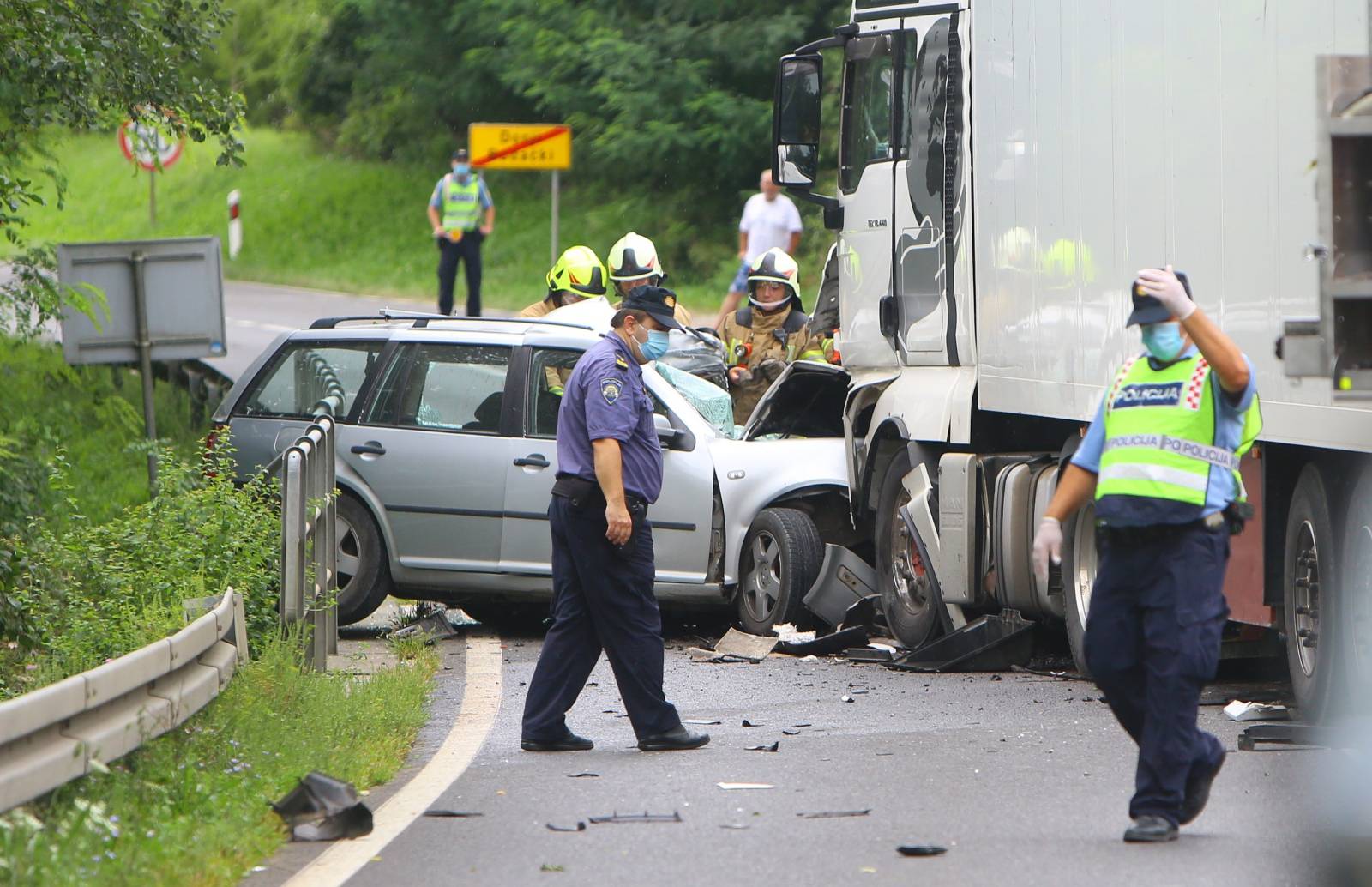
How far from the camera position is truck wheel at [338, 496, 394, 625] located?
11.9m

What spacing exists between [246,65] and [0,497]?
A: 45838 millimetres

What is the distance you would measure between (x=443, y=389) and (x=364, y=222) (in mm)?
30828

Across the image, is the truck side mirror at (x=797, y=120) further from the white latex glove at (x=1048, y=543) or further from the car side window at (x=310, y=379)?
the white latex glove at (x=1048, y=543)

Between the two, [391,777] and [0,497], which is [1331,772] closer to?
[391,777]

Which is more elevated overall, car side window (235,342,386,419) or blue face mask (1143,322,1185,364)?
blue face mask (1143,322,1185,364)

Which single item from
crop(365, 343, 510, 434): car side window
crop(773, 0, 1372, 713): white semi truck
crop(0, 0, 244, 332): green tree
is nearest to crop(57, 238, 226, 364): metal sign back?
crop(0, 0, 244, 332): green tree

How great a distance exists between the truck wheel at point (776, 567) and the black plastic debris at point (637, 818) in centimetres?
459

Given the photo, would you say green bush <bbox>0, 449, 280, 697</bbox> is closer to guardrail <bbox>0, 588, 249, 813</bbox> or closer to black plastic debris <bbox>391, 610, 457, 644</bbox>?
black plastic debris <bbox>391, 610, 457, 644</bbox>

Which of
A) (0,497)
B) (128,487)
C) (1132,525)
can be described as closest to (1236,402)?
(1132,525)

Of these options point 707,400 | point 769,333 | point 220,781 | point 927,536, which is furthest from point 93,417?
point 220,781

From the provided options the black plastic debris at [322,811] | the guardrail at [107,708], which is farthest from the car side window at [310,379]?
the black plastic debris at [322,811]

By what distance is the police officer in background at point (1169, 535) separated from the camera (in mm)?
6004

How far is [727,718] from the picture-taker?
29.5 feet

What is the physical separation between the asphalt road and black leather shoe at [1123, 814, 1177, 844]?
5cm
